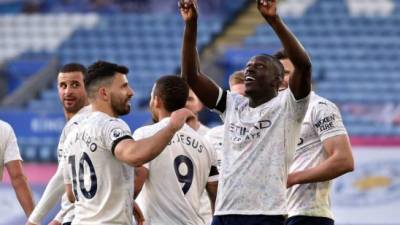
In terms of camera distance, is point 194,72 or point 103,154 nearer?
point 103,154

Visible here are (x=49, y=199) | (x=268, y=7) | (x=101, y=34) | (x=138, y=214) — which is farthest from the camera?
(x=101, y=34)

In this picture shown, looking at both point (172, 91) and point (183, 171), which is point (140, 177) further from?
point (172, 91)

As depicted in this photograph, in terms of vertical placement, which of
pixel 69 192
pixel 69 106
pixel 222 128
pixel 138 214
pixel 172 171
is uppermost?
pixel 69 106

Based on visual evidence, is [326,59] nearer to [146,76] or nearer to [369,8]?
[369,8]

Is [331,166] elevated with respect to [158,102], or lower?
lower

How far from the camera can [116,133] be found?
6.46m

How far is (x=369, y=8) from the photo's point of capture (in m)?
22.1

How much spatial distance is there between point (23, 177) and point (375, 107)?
10.6 metres

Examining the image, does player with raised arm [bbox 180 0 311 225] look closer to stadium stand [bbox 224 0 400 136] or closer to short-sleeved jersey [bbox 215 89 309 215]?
short-sleeved jersey [bbox 215 89 309 215]

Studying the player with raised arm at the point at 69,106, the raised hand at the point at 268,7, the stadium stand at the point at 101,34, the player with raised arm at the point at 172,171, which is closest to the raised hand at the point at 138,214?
the player with raised arm at the point at 172,171

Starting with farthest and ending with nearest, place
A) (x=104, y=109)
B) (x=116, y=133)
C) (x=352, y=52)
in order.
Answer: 1. (x=352, y=52)
2. (x=104, y=109)
3. (x=116, y=133)

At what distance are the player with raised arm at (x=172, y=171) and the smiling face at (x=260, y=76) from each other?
0.74 meters

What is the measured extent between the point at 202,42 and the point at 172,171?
578 inches

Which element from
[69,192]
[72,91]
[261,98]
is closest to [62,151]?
[72,91]
